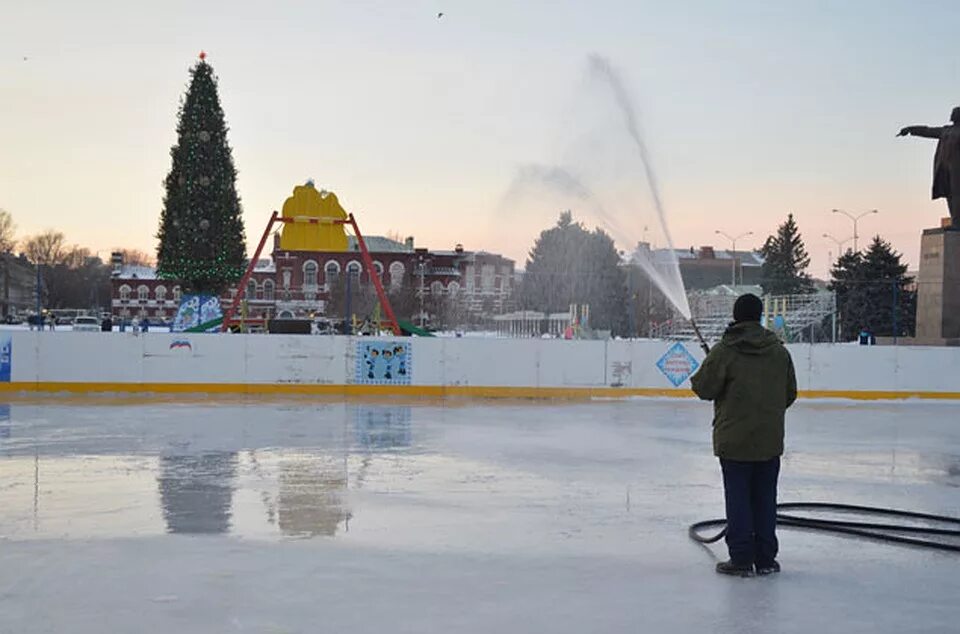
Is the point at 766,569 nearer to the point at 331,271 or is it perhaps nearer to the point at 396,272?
the point at 331,271

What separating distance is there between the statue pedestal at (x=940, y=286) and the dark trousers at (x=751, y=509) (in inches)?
832

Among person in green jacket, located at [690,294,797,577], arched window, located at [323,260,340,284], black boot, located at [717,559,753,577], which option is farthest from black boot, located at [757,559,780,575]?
arched window, located at [323,260,340,284]

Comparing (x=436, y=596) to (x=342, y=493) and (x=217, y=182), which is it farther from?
(x=217, y=182)

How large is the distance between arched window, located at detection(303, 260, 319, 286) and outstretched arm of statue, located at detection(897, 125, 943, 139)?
59.3 metres

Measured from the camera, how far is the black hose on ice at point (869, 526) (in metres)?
8.13

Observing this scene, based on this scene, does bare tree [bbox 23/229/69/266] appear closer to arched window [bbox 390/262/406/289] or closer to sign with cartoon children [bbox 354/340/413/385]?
arched window [bbox 390/262/406/289]

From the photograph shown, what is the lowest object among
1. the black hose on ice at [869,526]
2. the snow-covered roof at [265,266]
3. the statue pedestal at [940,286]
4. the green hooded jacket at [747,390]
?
the black hose on ice at [869,526]

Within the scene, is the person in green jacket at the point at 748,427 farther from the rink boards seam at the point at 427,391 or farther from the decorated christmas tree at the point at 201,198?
the decorated christmas tree at the point at 201,198

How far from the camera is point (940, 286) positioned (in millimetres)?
26016

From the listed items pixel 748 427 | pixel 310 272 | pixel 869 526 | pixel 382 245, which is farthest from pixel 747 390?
pixel 382 245

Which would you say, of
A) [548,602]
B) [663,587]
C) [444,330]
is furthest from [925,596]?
[444,330]

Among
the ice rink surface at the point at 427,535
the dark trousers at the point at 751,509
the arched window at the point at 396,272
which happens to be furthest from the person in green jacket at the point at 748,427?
the arched window at the point at 396,272

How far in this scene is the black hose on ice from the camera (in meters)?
8.13

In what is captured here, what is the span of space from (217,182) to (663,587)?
2036 inches
